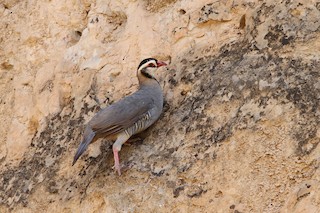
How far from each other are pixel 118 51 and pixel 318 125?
94.6 inches

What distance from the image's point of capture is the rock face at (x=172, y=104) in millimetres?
4934

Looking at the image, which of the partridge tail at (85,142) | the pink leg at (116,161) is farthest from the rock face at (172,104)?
the partridge tail at (85,142)

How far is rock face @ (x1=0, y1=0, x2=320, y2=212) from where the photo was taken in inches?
194

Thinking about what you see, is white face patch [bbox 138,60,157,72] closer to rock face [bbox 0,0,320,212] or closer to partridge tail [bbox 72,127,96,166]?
rock face [bbox 0,0,320,212]

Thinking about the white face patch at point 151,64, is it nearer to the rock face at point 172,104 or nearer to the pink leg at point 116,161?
the rock face at point 172,104

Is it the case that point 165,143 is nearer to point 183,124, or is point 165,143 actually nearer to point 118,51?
Answer: point 183,124

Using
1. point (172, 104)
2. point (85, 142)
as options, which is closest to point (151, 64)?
point (172, 104)

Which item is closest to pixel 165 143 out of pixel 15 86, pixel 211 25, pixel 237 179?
pixel 237 179

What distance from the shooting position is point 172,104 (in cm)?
590

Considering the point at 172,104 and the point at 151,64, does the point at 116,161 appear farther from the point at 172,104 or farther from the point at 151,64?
the point at 151,64

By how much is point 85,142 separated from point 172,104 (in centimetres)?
85

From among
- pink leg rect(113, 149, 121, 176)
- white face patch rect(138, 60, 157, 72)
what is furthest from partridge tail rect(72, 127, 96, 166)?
white face patch rect(138, 60, 157, 72)

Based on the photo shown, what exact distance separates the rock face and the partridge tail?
280mm

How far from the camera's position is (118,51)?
658 cm
